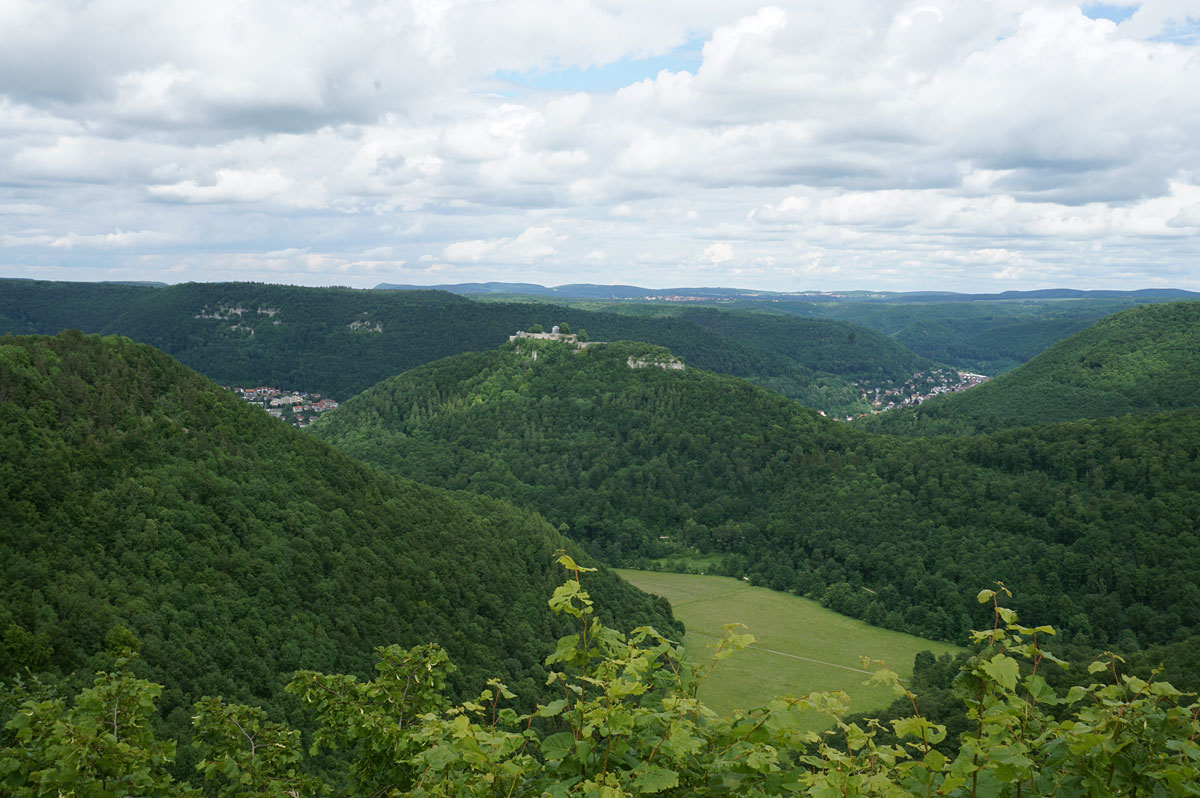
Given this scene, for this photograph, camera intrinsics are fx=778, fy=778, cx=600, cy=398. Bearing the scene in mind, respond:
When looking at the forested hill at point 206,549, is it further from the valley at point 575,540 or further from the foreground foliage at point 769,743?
the foreground foliage at point 769,743

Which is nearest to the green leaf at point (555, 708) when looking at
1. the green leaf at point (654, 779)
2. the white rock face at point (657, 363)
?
the green leaf at point (654, 779)

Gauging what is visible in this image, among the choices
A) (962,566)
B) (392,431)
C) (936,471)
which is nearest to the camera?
(962,566)

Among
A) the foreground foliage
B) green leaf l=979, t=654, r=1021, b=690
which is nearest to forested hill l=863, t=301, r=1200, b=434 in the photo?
the foreground foliage

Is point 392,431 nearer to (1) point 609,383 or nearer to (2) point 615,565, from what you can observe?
(1) point 609,383

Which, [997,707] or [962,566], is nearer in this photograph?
[997,707]

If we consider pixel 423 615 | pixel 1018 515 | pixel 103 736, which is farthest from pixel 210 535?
pixel 1018 515

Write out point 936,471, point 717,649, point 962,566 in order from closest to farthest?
point 717,649 → point 962,566 → point 936,471

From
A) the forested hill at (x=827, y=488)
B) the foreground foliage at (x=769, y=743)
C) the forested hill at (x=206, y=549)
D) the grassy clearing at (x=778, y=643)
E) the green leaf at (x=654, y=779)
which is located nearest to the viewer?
the green leaf at (x=654, y=779)

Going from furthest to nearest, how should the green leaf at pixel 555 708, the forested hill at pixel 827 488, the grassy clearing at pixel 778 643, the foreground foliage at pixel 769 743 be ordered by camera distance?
the forested hill at pixel 827 488
the grassy clearing at pixel 778 643
the green leaf at pixel 555 708
the foreground foliage at pixel 769 743

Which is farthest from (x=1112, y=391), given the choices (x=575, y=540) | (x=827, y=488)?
(x=575, y=540)
